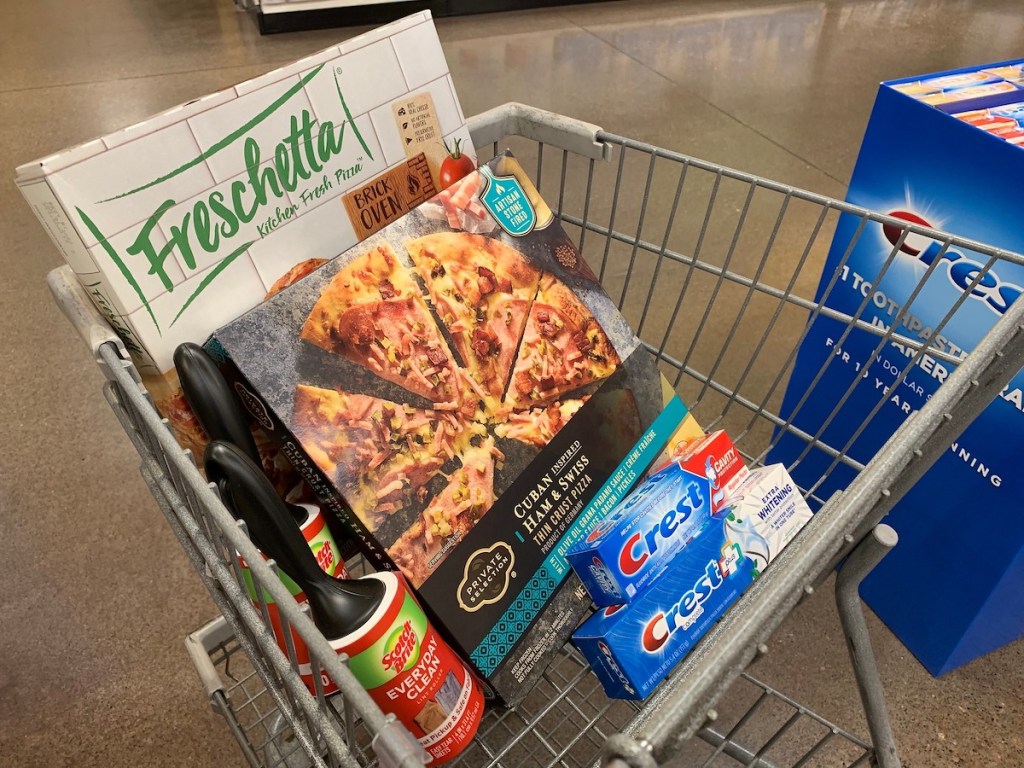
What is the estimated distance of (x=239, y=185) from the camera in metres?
0.65

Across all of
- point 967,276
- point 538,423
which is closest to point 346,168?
point 538,423

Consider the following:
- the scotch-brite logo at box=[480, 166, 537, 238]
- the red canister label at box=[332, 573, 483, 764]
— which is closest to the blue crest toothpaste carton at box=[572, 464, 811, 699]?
the red canister label at box=[332, 573, 483, 764]

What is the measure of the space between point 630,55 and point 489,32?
0.65m

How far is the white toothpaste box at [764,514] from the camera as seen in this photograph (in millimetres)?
707

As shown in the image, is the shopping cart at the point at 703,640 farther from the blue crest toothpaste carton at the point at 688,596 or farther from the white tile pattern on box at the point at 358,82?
the white tile pattern on box at the point at 358,82

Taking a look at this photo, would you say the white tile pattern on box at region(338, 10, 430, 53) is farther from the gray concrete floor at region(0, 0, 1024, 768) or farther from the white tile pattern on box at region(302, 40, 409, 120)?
the gray concrete floor at region(0, 0, 1024, 768)

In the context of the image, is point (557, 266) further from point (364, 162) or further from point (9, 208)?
point (9, 208)

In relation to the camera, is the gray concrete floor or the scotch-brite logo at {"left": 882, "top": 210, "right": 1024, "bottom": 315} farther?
the gray concrete floor

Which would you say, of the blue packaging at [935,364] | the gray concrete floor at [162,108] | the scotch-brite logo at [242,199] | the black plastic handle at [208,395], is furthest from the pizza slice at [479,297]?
the gray concrete floor at [162,108]

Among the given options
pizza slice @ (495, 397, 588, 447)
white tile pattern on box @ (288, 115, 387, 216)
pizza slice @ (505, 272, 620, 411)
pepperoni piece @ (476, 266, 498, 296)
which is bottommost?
pizza slice @ (495, 397, 588, 447)

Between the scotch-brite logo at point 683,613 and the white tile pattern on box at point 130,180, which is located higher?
the white tile pattern on box at point 130,180

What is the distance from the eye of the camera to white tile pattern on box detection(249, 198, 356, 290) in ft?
2.25

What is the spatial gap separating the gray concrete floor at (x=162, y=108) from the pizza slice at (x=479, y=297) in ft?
2.65

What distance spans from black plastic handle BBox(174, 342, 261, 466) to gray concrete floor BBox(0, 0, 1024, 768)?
0.80 meters
